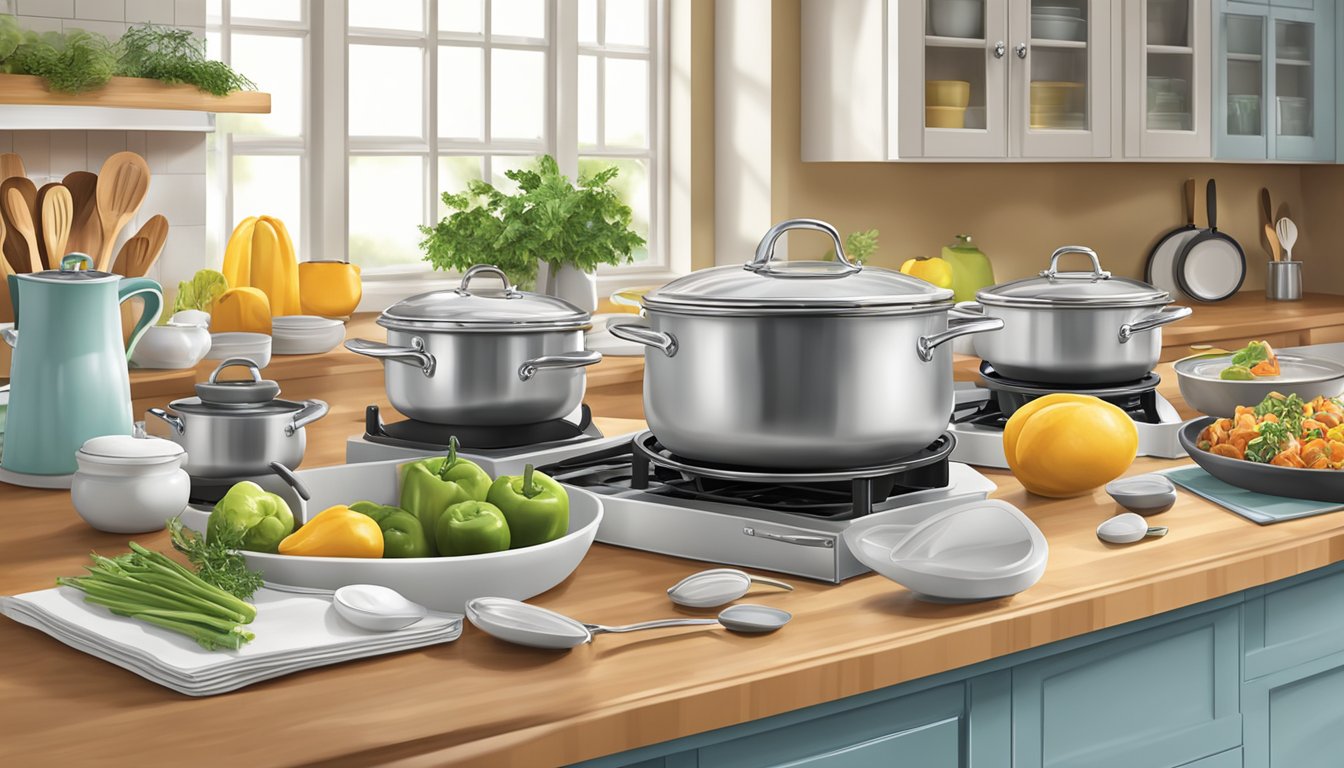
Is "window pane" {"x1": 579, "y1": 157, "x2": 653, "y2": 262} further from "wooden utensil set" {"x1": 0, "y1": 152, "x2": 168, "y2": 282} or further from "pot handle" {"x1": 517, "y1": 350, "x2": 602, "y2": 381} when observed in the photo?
"pot handle" {"x1": 517, "y1": 350, "x2": 602, "y2": 381}

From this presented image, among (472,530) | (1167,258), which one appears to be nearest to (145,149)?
(472,530)

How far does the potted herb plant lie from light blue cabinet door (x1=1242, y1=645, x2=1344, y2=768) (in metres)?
1.98

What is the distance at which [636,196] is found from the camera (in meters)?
4.20

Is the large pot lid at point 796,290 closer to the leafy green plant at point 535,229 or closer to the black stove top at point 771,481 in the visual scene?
the black stove top at point 771,481

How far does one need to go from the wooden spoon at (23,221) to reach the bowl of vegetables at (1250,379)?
209cm

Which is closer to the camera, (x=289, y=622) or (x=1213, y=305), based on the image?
(x=289, y=622)

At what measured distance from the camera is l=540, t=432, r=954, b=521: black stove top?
4.07 ft

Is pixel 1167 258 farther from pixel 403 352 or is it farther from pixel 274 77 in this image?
pixel 403 352

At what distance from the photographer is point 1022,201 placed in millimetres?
4551

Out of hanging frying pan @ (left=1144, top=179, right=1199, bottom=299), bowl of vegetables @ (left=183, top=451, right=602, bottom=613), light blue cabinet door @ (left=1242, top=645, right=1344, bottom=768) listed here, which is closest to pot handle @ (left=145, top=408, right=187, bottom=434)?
bowl of vegetables @ (left=183, top=451, right=602, bottom=613)

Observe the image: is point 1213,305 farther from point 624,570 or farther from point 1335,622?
point 624,570

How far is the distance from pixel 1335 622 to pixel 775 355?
2.26 feet

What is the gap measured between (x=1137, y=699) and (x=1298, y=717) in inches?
11.2

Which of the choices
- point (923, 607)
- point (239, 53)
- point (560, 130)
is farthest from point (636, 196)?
point (923, 607)
